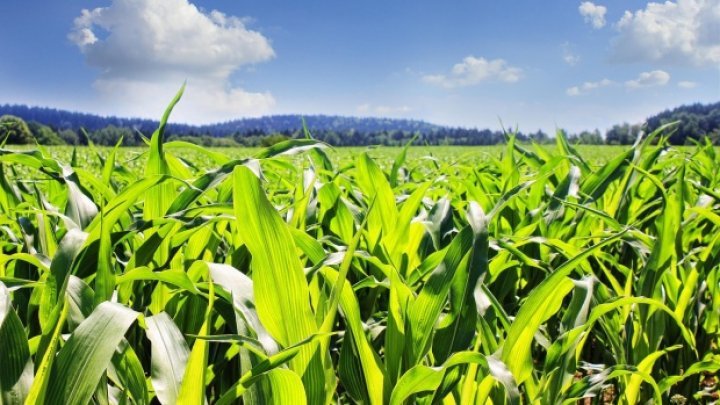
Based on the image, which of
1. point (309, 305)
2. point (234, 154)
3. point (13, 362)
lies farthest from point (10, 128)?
point (234, 154)

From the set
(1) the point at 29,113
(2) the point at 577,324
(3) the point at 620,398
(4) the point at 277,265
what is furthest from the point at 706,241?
(1) the point at 29,113

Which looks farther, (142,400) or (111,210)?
(111,210)

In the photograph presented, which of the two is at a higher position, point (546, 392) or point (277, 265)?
point (277, 265)

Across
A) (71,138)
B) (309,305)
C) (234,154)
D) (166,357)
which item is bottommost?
(234,154)

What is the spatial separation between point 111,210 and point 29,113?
176507 millimetres

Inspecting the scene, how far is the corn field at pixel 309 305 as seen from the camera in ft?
2.20

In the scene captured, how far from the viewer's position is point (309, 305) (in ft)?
2.28

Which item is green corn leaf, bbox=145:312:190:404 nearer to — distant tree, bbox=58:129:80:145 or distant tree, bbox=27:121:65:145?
distant tree, bbox=58:129:80:145

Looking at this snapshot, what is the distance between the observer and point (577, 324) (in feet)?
3.30

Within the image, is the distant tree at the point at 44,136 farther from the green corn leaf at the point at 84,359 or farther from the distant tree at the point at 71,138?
the green corn leaf at the point at 84,359

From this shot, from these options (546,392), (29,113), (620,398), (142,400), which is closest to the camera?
(142,400)

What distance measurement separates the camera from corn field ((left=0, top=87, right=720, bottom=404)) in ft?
2.20

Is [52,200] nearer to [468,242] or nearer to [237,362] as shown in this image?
[237,362]

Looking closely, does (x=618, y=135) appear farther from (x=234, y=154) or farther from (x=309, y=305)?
(x=309, y=305)
